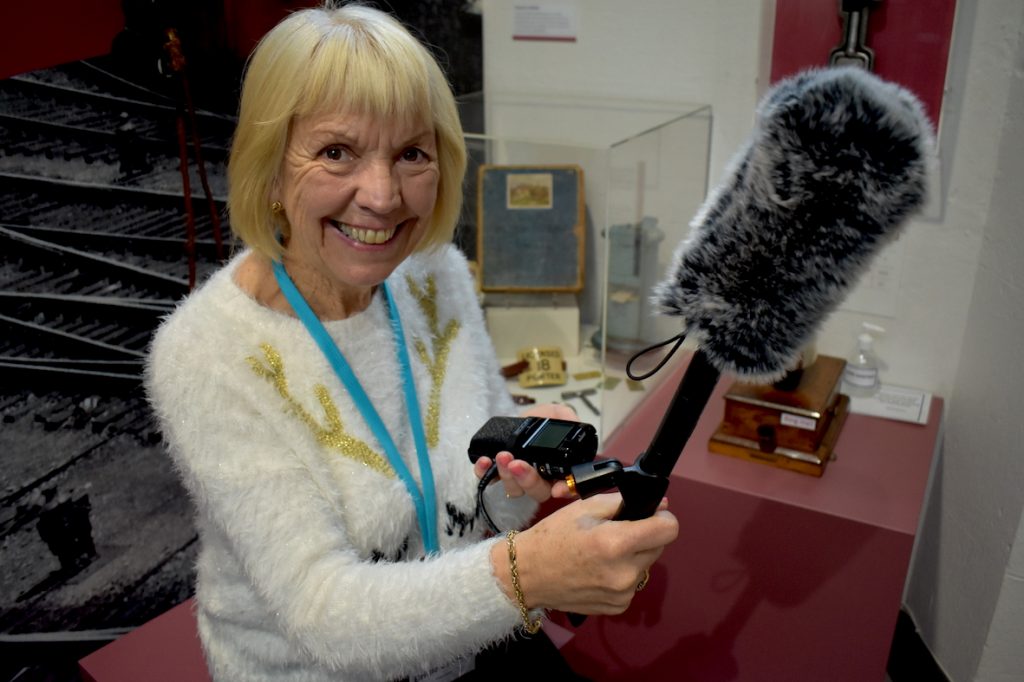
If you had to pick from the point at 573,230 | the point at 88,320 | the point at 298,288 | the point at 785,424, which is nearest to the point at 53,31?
the point at 88,320

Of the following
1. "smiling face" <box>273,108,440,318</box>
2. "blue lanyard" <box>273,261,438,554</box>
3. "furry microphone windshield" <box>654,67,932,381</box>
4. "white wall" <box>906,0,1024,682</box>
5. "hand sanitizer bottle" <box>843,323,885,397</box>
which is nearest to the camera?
"furry microphone windshield" <box>654,67,932,381</box>

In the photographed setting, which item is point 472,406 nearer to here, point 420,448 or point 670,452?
point 420,448

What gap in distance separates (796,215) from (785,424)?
958 millimetres

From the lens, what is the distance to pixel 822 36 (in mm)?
1825

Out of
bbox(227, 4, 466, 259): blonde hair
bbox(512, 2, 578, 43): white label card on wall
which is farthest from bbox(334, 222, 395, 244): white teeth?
bbox(512, 2, 578, 43): white label card on wall

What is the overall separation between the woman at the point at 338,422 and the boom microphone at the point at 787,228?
187 millimetres

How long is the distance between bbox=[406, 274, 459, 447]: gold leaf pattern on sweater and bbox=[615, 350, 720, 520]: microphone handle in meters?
0.45

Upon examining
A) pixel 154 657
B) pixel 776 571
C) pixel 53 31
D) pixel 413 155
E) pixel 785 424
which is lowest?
pixel 154 657

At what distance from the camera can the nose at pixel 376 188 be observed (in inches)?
42.4

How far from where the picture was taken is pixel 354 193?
109cm

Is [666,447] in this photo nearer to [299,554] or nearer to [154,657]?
[299,554]

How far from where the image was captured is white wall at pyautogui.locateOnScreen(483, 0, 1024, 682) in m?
1.67

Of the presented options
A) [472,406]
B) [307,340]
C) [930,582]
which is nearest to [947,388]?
[930,582]

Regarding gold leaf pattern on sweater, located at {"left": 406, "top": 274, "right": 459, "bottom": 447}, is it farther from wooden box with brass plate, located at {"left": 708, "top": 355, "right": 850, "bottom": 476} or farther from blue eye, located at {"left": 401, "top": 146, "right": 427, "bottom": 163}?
wooden box with brass plate, located at {"left": 708, "top": 355, "right": 850, "bottom": 476}
